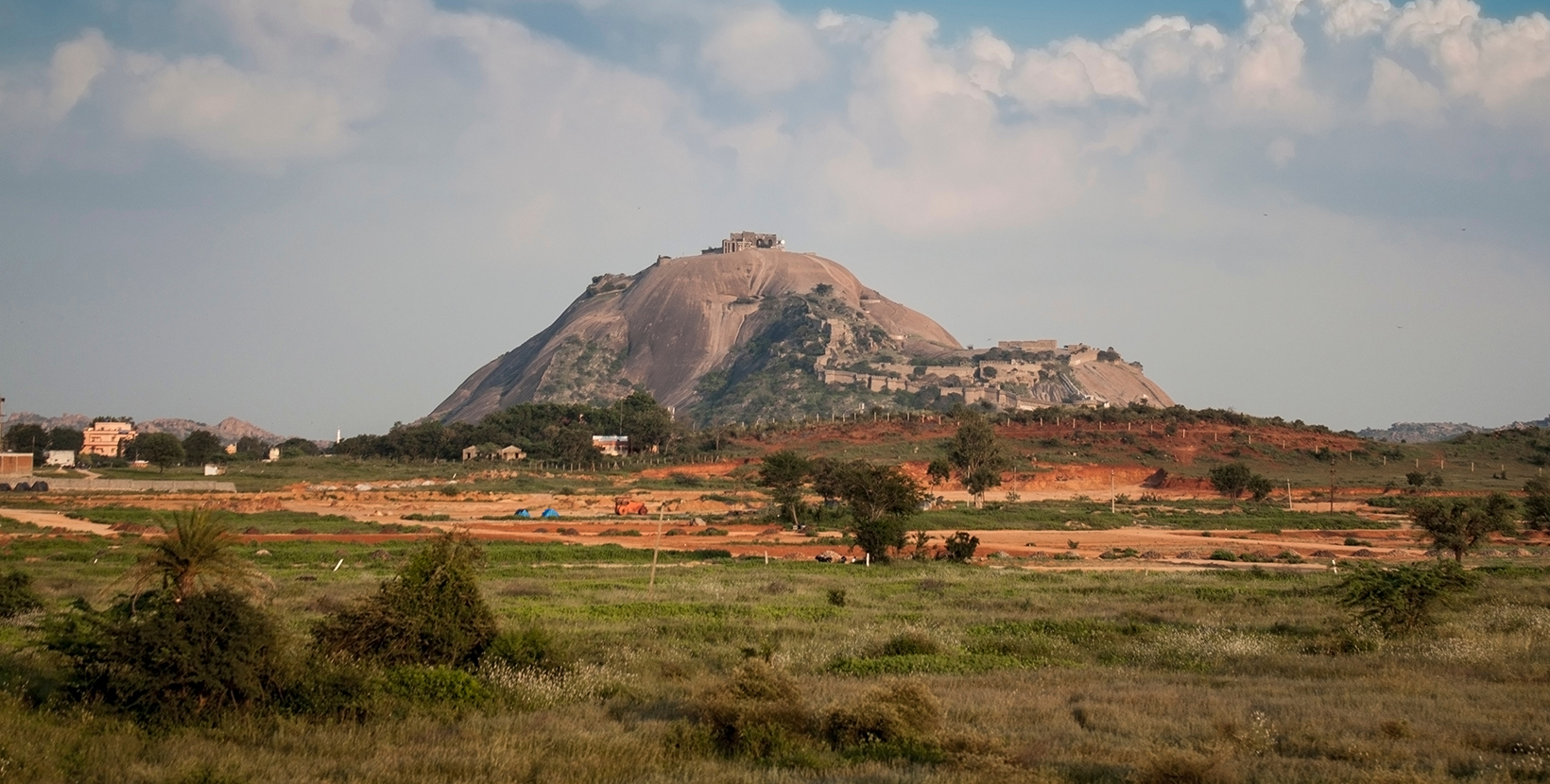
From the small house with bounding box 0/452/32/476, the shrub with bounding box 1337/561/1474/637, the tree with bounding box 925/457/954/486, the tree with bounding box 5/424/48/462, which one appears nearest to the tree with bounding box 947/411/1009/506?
the tree with bounding box 925/457/954/486

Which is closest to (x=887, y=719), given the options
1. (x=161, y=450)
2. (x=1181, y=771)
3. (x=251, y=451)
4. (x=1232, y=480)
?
(x=1181, y=771)

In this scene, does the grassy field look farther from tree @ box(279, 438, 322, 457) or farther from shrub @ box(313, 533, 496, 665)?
tree @ box(279, 438, 322, 457)

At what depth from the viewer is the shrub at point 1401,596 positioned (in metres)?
16.5

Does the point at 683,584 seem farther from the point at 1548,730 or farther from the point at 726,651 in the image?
the point at 1548,730

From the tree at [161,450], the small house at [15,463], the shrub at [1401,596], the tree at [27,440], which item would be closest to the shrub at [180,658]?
the shrub at [1401,596]

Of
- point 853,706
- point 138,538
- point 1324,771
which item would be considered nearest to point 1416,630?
point 1324,771

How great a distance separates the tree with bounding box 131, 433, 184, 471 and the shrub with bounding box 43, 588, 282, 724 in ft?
293

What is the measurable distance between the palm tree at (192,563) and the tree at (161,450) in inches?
3488

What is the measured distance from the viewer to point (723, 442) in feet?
351

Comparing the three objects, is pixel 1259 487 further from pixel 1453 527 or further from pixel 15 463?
pixel 15 463

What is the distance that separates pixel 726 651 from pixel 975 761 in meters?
7.25

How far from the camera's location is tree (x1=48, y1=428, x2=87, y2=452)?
115562 mm

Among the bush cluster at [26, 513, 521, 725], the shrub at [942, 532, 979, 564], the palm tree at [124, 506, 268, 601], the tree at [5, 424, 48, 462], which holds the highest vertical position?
the tree at [5, 424, 48, 462]

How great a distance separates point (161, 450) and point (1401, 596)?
313 ft
